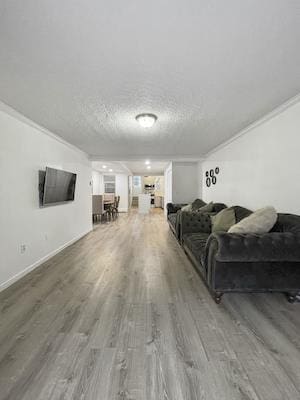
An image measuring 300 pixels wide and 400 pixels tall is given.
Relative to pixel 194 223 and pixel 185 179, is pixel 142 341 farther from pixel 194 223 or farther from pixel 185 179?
pixel 185 179

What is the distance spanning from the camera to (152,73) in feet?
6.07

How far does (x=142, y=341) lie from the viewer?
161cm

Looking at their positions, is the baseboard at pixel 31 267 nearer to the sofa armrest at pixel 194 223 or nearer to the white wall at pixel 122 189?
the sofa armrest at pixel 194 223

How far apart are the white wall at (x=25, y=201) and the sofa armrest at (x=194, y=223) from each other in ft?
8.59

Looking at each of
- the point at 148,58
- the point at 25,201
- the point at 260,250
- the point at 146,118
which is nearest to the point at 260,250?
the point at 260,250

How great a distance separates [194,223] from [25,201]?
3103 mm

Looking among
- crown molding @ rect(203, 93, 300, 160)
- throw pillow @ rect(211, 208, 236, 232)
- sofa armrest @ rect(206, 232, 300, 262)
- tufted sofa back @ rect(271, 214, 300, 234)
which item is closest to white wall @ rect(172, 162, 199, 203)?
crown molding @ rect(203, 93, 300, 160)

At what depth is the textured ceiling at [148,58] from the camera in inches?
48.8

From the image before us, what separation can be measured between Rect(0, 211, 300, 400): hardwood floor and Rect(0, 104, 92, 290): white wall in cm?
43

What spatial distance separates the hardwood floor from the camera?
123 cm

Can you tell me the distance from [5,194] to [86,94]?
167 centimetres

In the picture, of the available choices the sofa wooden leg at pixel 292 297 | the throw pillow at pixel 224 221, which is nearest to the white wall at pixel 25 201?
the throw pillow at pixel 224 221

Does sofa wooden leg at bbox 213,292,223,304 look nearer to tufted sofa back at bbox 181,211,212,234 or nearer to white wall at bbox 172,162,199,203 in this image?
tufted sofa back at bbox 181,211,212,234

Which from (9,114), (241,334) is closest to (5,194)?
(9,114)
